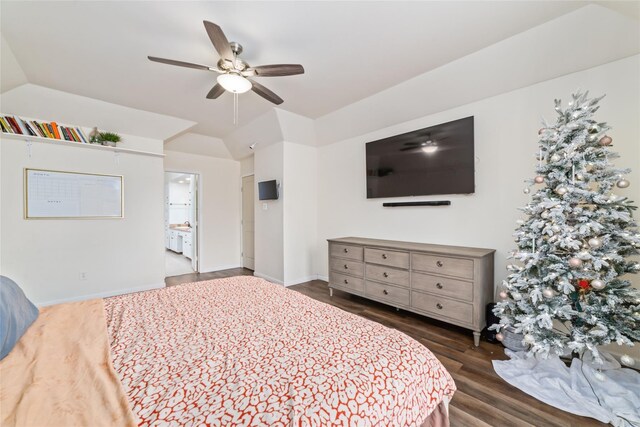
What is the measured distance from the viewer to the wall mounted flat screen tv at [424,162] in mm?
2820

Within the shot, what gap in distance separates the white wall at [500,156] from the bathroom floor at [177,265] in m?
3.91

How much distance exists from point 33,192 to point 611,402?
19.8 ft

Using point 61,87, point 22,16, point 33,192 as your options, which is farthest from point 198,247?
point 22,16

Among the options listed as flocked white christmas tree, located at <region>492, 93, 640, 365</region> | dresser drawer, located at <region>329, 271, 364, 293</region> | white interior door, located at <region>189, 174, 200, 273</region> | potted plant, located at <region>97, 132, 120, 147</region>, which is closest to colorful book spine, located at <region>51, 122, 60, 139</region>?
potted plant, located at <region>97, 132, 120, 147</region>

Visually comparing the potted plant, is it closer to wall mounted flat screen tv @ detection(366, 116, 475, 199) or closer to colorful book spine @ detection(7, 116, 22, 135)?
colorful book spine @ detection(7, 116, 22, 135)

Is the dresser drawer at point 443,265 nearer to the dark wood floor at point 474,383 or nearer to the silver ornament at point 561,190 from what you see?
the dark wood floor at point 474,383

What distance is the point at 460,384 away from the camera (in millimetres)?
1859

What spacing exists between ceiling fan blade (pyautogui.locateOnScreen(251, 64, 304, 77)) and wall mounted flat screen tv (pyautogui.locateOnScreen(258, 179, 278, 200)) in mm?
2269

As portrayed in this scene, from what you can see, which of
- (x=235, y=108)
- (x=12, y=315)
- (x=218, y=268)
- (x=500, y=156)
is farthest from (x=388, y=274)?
(x=218, y=268)

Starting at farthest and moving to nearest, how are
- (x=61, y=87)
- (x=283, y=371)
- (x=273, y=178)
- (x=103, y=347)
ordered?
(x=273, y=178)
(x=61, y=87)
(x=103, y=347)
(x=283, y=371)

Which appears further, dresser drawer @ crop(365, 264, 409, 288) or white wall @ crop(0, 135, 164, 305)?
white wall @ crop(0, 135, 164, 305)

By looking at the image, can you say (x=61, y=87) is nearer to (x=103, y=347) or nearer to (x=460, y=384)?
(x=103, y=347)

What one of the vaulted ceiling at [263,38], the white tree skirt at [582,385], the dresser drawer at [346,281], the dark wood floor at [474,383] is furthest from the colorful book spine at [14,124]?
the white tree skirt at [582,385]

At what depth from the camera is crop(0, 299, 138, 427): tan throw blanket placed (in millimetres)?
765
